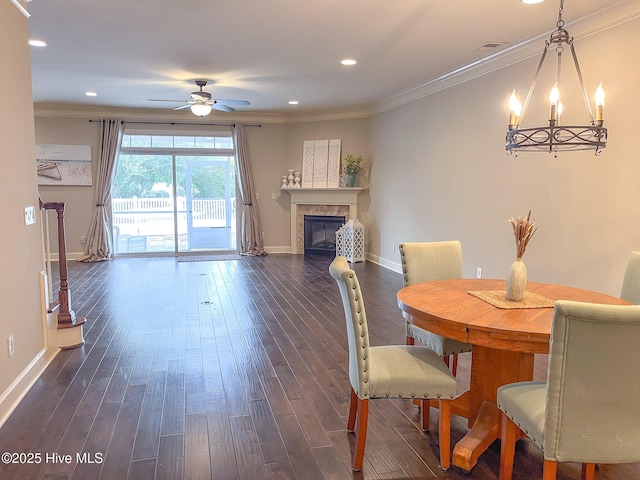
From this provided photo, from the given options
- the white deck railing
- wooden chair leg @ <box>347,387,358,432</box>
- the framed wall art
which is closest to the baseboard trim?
wooden chair leg @ <box>347,387,358,432</box>

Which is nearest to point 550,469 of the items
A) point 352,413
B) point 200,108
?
point 352,413

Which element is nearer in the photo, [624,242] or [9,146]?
[9,146]

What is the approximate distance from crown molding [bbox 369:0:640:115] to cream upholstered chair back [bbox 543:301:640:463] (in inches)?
115

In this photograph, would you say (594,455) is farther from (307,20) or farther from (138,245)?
(138,245)

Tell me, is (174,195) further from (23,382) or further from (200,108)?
(23,382)

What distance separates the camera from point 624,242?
3.47m

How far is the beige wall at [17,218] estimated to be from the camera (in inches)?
110

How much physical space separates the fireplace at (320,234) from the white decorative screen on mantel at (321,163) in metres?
0.69

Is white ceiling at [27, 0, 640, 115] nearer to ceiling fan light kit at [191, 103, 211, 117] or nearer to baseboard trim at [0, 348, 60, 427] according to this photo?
ceiling fan light kit at [191, 103, 211, 117]

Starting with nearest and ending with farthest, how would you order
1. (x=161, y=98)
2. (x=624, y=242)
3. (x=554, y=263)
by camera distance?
(x=624, y=242), (x=554, y=263), (x=161, y=98)

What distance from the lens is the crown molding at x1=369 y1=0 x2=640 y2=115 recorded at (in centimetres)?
342

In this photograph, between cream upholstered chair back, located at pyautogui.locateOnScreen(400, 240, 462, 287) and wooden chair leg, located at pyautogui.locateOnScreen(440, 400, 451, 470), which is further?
cream upholstered chair back, located at pyautogui.locateOnScreen(400, 240, 462, 287)

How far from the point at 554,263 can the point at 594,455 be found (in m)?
2.78

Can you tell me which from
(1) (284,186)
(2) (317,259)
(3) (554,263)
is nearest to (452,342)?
(3) (554,263)
